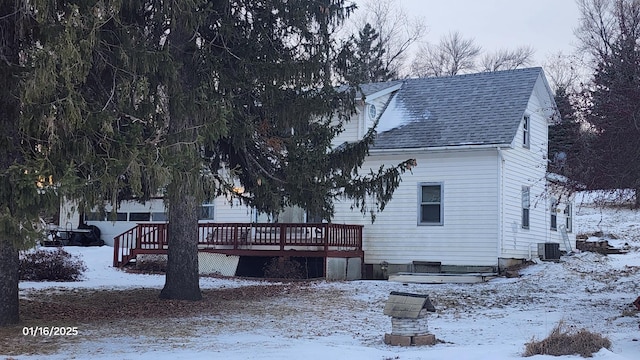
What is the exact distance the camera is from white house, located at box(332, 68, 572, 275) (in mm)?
20688

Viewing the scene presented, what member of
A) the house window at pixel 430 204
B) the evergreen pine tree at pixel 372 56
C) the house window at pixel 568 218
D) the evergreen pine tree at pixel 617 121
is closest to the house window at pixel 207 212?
the house window at pixel 430 204

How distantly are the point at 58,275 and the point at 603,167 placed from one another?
1400cm

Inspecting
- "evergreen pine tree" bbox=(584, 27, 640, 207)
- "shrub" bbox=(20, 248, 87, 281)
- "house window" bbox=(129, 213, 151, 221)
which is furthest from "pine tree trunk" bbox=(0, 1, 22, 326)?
"house window" bbox=(129, 213, 151, 221)

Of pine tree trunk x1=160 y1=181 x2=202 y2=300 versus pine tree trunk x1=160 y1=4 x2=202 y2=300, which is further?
pine tree trunk x1=160 y1=181 x2=202 y2=300

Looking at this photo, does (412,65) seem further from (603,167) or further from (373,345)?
(373,345)

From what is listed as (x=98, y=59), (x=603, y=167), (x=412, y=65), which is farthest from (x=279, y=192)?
(x=412, y=65)

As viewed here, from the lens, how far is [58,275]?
1944 cm

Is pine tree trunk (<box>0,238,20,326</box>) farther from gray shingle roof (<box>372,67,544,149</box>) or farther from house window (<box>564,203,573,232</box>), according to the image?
house window (<box>564,203,573,232</box>)

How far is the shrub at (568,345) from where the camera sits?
8.67m

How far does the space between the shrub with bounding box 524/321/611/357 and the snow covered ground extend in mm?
160

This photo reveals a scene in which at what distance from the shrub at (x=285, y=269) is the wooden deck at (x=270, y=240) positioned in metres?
0.27

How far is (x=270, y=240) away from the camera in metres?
21.5
